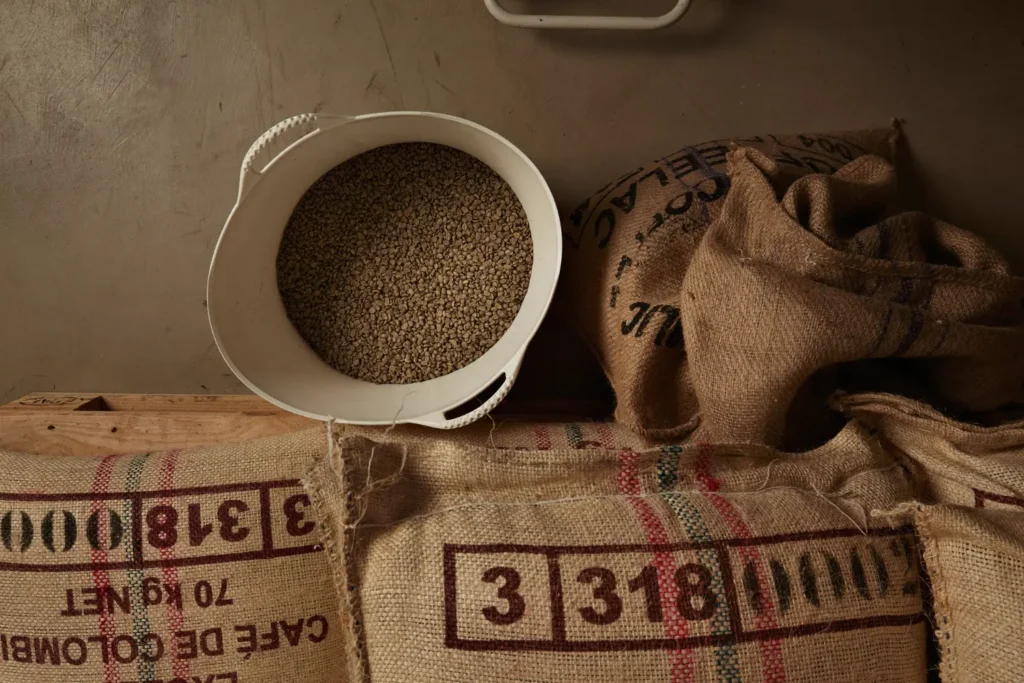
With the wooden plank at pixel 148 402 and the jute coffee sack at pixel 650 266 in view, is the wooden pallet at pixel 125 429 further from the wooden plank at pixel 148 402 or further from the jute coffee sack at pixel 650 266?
the jute coffee sack at pixel 650 266

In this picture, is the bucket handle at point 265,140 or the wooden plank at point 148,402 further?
the wooden plank at point 148,402

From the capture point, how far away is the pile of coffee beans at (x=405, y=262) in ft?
2.50

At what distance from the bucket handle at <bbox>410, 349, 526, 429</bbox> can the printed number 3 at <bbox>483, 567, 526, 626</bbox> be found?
0.17 metres

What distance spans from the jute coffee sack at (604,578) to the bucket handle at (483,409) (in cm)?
8

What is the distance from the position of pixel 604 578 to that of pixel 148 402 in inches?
27.0

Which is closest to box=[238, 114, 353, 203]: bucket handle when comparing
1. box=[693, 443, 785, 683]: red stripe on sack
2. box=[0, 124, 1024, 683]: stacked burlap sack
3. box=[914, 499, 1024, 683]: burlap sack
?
box=[0, 124, 1024, 683]: stacked burlap sack

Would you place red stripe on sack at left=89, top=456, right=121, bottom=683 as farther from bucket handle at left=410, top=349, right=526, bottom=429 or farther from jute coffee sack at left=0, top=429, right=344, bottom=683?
bucket handle at left=410, top=349, right=526, bottom=429

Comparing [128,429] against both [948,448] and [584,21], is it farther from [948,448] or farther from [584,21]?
[948,448]

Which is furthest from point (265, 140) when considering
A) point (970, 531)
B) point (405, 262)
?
point (970, 531)

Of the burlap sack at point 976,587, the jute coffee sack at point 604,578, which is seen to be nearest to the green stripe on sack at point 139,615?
the jute coffee sack at point 604,578

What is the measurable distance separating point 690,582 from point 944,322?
33cm

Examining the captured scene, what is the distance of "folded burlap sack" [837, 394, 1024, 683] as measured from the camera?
50cm

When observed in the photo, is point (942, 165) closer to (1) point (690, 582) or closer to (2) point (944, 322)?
(2) point (944, 322)

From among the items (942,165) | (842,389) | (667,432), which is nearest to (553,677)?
(667,432)
